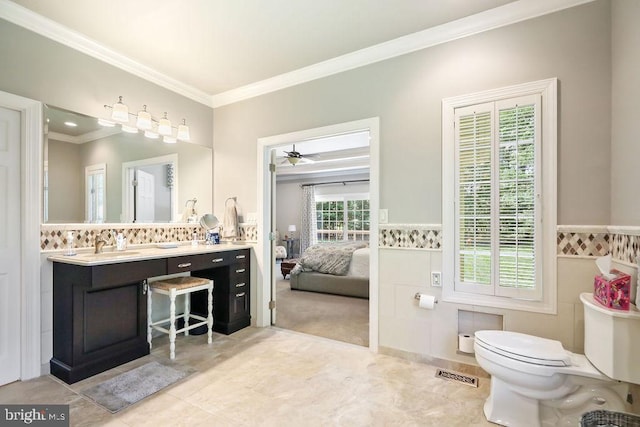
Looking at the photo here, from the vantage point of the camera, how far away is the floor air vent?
2.11 metres

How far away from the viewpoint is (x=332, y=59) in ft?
9.07

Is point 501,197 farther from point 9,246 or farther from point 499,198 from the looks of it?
point 9,246

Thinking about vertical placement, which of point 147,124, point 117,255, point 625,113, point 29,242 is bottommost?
point 117,255

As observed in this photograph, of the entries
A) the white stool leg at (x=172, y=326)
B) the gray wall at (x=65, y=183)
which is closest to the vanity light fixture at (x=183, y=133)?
the gray wall at (x=65, y=183)

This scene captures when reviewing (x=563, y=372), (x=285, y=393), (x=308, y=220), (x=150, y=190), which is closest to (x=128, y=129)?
(x=150, y=190)

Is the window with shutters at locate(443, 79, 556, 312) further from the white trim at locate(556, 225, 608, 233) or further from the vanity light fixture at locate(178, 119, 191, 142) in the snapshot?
the vanity light fixture at locate(178, 119, 191, 142)

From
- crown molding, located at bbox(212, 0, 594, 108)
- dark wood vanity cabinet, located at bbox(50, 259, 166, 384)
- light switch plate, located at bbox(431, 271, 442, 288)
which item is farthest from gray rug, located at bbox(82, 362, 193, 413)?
crown molding, located at bbox(212, 0, 594, 108)

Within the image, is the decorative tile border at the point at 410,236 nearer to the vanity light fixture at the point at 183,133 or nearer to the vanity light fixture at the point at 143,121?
the vanity light fixture at the point at 183,133

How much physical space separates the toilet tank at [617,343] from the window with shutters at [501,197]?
51cm

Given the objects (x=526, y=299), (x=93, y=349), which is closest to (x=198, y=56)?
(x=93, y=349)

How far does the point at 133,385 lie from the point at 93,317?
60 cm

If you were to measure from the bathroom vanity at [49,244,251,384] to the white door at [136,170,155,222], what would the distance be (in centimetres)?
60

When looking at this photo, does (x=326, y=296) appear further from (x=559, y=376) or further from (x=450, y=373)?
(x=559, y=376)

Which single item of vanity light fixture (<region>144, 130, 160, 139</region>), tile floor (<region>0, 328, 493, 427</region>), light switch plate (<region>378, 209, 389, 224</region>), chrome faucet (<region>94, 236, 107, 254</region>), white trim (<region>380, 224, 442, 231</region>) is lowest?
tile floor (<region>0, 328, 493, 427</region>)
